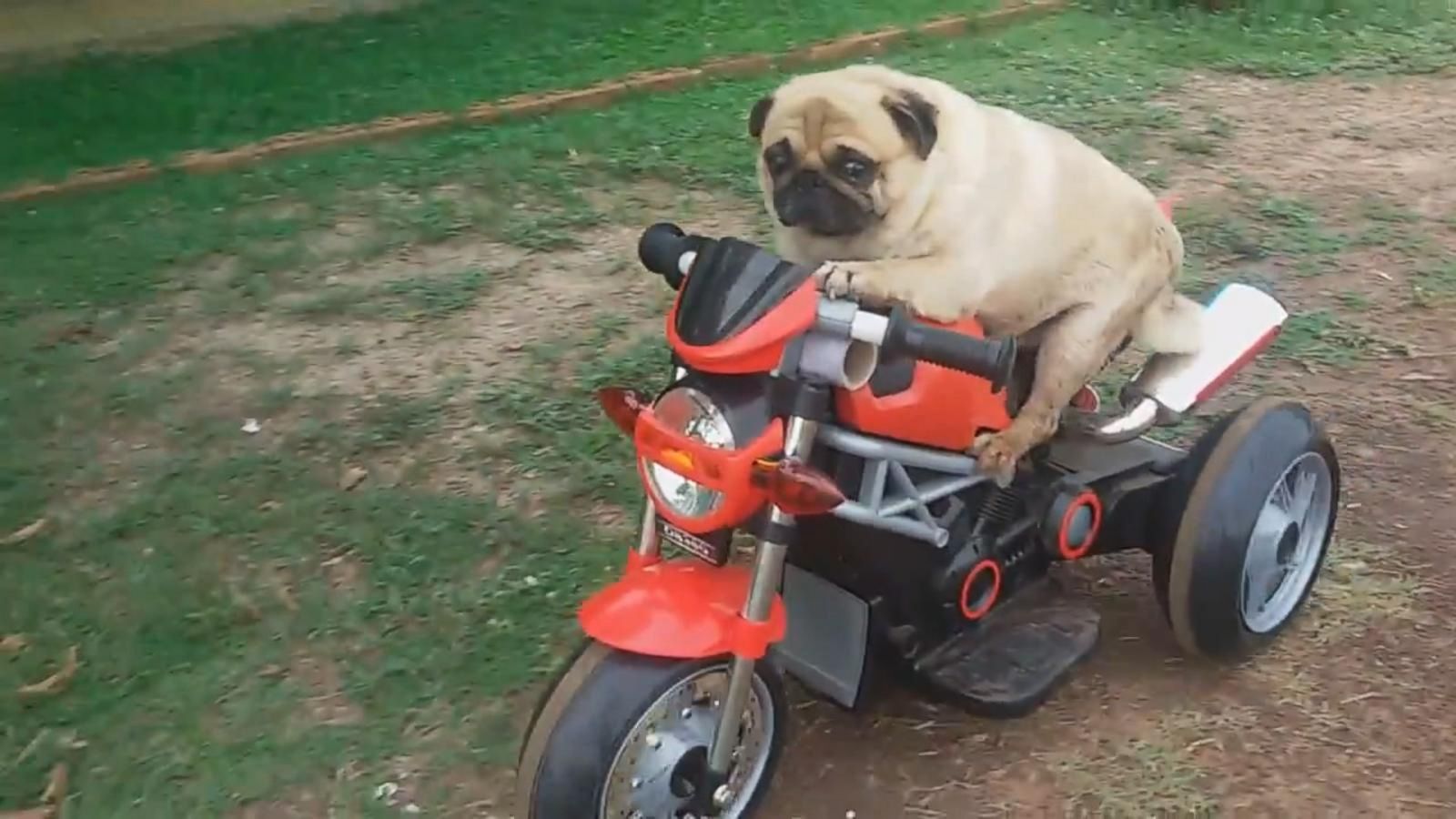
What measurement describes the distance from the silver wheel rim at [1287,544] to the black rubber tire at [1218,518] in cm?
5

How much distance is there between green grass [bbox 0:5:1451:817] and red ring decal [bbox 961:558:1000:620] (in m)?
0.42

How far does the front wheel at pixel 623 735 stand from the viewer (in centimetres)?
231

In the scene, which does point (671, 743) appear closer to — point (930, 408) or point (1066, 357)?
point (930, 408)

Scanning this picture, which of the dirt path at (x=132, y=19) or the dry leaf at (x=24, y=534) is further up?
the dirt path at (x=132, y=19)

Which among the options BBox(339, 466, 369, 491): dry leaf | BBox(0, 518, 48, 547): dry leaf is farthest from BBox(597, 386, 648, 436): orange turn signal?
BBox(0, 518, 48, 547): dry leaf

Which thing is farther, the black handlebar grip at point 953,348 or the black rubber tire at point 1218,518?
the black rubber tire at point 1218,518

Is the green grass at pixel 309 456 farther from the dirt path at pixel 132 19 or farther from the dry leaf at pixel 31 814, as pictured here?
the dirt path at pixel 132 19

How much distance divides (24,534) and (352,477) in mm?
780

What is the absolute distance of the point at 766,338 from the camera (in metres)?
2.21

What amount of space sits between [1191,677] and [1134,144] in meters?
3.25

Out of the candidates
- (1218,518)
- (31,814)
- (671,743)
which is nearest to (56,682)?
(31,814)

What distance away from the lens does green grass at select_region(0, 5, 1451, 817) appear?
3.03 metres

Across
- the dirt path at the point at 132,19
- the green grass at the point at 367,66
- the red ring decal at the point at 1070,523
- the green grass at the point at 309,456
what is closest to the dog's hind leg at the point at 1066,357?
the red ring decal at the point at 1070,523

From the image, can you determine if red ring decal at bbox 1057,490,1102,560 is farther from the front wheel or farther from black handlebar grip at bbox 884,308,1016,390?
black handlebar grip at bbox 884,308,1016,390
